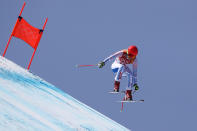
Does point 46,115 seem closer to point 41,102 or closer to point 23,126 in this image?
point 41,102

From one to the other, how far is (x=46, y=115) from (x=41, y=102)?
2.78 feet

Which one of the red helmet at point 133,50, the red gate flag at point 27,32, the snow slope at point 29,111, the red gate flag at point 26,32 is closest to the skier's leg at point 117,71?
the red helmet at point 133,50

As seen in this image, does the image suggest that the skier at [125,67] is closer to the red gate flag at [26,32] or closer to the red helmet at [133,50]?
the red helmet at [133,50]

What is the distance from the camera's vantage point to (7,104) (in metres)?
4.90

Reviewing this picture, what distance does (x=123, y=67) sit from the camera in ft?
27.6

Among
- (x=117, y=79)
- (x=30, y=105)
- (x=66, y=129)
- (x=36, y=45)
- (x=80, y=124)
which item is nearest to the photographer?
(x=66, y=129)

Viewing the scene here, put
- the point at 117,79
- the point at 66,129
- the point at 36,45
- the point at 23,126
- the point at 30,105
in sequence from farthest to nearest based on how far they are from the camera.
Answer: the point at 36,45 → the point at 117,79 → the point at 30,105 → the point at 66,129 → the point at 23,126

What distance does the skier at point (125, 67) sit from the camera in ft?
27.6

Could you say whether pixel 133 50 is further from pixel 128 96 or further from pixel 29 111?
pixel 29 111

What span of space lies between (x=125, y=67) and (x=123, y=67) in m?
0.10

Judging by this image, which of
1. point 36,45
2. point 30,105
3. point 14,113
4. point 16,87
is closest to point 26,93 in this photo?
point 16,87

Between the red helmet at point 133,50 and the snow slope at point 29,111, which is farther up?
the red helmet at point 133,50

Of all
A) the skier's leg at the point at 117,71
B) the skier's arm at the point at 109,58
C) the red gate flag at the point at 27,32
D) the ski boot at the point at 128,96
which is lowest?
the ski boot at the point at 128,96

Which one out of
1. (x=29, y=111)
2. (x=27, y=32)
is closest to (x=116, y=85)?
(x=29, y=111)
